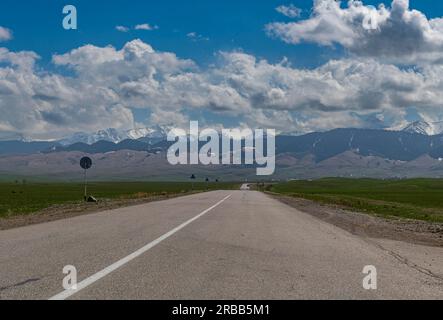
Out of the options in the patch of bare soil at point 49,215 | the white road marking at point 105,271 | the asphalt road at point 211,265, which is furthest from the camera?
the patch of bare soil at point 49,215

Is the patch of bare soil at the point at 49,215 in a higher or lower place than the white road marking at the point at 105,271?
lower

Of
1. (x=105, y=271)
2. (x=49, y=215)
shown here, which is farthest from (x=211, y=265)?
(x=49, y=215)

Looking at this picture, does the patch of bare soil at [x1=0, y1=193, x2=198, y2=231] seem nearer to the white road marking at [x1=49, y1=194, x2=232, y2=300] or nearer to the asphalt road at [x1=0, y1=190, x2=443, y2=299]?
the asphalt road at [x1=0, y1=190, x2=443, y2=299]

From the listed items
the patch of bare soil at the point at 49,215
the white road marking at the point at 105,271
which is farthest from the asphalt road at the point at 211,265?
the patch of bare soil at the point at 49,215

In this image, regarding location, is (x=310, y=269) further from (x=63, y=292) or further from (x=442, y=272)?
(x=63, y=292)

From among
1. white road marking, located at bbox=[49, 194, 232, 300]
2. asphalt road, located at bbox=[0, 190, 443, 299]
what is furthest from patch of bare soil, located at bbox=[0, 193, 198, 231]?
white road marking, located at bbox=[49, 194, 232, 300]

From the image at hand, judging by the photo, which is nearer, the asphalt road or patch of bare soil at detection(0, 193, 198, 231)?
the asphalt road

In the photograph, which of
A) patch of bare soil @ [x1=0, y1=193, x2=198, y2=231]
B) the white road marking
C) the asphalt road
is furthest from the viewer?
patch of bare soil @ [x1=0, y1=193, x2=198, y2=231]

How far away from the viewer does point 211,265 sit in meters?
11.6

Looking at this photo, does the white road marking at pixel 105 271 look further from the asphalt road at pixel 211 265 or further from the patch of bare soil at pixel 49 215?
the patch of bare soil at pixel 49 215

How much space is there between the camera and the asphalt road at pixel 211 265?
8.93 meters

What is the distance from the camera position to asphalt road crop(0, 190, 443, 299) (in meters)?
8.93

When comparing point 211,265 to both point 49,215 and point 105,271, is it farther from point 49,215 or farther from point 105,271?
point 49,215
